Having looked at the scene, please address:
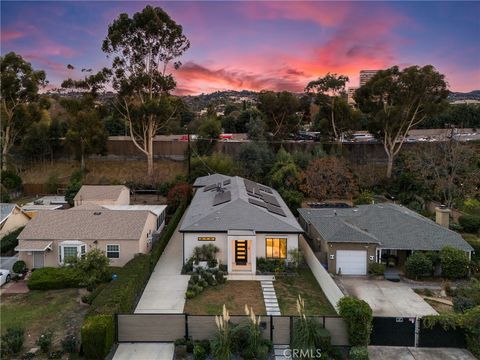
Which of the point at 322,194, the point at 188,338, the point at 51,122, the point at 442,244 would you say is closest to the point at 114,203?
the point at 322,194

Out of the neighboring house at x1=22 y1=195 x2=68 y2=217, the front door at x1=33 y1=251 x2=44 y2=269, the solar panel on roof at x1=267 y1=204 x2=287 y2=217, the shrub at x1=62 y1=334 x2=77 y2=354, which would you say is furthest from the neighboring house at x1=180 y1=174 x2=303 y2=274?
the neighboring house at x1=22 y1=195 x2=68 y2=217

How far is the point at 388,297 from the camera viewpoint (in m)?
19.0

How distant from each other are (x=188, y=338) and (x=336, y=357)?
16.5 feet

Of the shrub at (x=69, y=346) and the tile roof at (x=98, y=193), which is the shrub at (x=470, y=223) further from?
the shrub at (x=69, y=346)

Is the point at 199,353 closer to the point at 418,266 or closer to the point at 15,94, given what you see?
the point at 418,266

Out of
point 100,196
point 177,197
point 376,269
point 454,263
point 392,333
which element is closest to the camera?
point 392,333

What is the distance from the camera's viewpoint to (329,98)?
4838 centimetres

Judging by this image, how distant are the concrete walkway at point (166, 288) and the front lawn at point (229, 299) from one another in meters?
0.70

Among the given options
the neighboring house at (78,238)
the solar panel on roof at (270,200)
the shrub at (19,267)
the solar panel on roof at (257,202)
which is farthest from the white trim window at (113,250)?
the solar panel on roof at (270,200)

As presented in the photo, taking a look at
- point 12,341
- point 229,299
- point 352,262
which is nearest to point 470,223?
point 352,262

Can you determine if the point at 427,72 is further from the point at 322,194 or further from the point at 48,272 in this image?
the point at 48,272

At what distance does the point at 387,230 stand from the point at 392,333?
9.68 m

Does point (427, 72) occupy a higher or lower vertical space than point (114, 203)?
higher

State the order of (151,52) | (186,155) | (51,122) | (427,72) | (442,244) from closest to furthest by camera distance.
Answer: (442,244)
(427,72)
(151,52)
(186,155)
(51,122)
